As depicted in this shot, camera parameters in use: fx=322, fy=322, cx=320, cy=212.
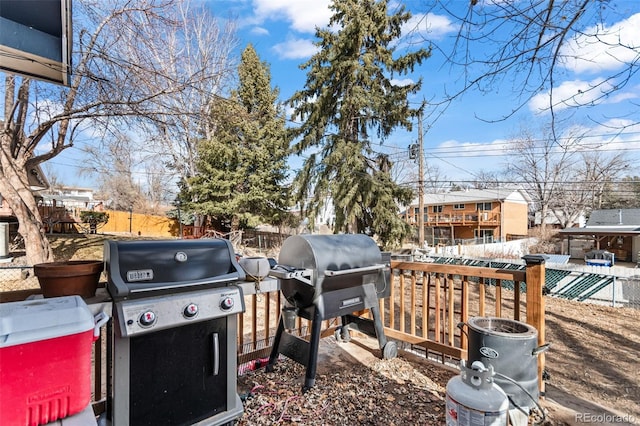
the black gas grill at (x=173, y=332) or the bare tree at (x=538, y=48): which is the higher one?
the bare tree at (x=538, y=48)

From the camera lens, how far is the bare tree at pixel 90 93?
5.64 m

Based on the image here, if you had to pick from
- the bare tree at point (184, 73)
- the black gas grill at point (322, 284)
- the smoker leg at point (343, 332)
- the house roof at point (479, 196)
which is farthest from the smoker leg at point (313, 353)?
the house roof at point (479, 196)

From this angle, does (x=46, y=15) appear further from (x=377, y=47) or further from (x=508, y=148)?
(x=508, y=148)

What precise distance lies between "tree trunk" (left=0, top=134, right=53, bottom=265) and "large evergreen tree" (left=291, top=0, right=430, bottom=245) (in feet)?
24.6

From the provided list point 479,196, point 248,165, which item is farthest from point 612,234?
point 248,165

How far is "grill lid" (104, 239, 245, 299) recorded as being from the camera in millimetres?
1548

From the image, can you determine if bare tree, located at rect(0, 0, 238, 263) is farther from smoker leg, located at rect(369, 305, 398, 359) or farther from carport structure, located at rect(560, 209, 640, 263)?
carport structure, located at rect(560, 209, 640, 263)

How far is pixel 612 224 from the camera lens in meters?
19.0

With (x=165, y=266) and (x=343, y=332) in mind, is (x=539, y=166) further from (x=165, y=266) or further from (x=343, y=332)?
(x=165, y=266)

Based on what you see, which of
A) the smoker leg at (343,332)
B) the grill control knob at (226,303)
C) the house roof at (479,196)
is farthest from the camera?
the house roof at (479,196)

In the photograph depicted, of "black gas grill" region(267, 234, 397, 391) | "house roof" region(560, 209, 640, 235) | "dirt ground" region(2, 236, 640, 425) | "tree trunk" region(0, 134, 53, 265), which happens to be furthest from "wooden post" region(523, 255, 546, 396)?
"house roof" region(560, 209, 640, 235)

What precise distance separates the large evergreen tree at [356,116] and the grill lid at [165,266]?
8.97 meters

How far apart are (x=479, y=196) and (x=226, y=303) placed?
27.5 meters

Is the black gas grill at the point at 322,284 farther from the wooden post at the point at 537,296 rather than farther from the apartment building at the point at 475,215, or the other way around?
the apartment building at the point at 475,215
